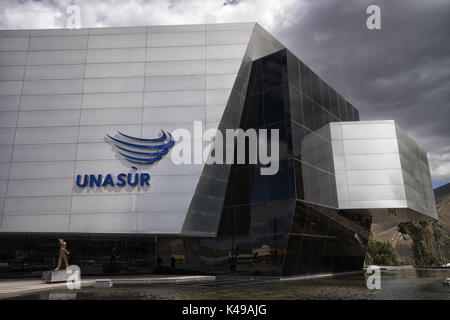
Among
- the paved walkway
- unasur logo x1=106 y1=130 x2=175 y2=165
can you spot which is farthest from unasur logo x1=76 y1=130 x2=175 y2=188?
the paved walkway

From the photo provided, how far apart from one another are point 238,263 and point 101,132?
11.8 m

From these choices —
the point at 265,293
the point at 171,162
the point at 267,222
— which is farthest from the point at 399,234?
the point at 265,293

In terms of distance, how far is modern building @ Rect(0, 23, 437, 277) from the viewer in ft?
68.1

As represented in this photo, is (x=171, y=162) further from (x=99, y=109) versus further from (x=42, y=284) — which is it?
(x=42, y=284)

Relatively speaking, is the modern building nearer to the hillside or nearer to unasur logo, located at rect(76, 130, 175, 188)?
unasur logo, located at rect(76, 130, 175, 188)

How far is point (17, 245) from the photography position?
23484 millimetres

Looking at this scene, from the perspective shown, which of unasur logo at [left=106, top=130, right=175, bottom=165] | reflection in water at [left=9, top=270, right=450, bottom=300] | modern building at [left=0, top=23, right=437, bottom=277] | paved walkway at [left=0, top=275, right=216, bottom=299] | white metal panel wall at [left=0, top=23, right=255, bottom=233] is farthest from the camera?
unasur logo at [left=106, top=130, right=175, bottom=165]

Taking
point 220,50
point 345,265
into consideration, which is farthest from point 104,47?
point 345,265

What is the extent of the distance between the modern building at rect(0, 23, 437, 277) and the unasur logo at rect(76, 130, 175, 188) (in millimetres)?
88

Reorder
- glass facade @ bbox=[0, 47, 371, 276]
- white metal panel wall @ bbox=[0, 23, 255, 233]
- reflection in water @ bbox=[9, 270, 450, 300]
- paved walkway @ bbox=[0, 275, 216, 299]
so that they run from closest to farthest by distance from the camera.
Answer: reflection in water @ bbox=[9, 270, 450, 300] < paved walkway @ bbox=[0, 275, 216, 299] < glass facade @ bbox=[0, 47, 371, 276] < white metal panel wall @ bbox=[0, 23, 255, 233]

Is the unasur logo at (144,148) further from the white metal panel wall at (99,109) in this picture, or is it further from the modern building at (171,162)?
the white metal panel wall at (99,109)

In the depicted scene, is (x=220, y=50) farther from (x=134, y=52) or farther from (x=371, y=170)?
(x=371, y=170)

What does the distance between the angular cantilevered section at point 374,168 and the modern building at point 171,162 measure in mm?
76

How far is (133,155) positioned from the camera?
22000 millimetres
